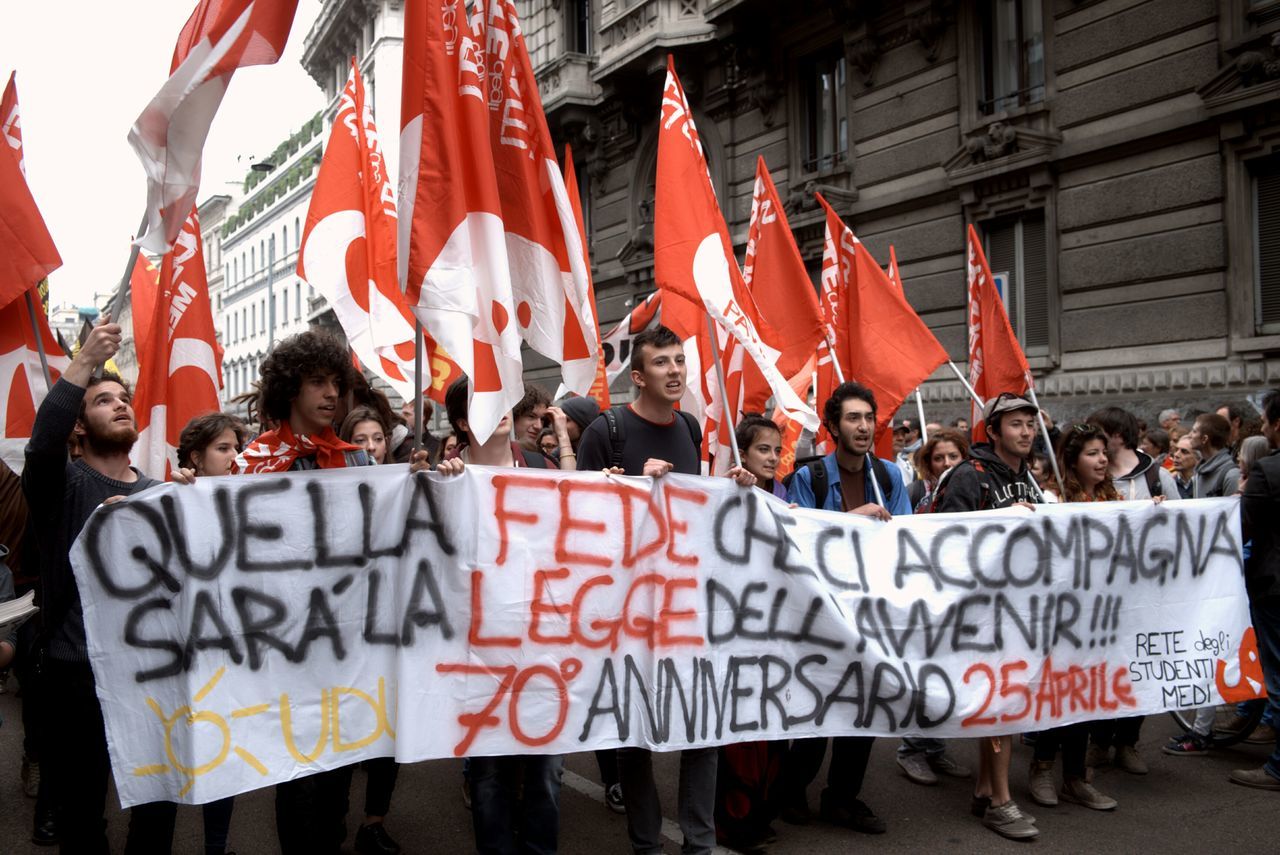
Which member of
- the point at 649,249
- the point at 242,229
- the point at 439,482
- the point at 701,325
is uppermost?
the point at 242,229

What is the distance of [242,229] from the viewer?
6575 cm

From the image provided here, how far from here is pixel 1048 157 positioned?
41.5 ft

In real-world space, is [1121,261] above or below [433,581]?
above

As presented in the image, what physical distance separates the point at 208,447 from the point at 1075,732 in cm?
402

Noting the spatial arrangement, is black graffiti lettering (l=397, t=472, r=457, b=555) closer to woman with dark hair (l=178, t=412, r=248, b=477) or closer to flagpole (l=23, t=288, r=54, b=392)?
woman with dark hair (l=178, t=412, r=248, b=477)

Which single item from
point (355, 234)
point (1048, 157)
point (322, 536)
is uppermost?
point (1048, 157)

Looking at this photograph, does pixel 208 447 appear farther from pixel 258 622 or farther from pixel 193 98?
pixel 193 98

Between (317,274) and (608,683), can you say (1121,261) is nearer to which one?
(317,274)

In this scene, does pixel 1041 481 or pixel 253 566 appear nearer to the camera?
pixel 253 566

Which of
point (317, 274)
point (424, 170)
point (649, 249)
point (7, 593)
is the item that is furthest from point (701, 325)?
point (649, 249)

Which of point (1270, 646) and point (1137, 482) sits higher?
point (1137, 482)

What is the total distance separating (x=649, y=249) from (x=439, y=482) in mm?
17482

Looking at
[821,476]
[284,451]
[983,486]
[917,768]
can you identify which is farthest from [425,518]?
[917,768]

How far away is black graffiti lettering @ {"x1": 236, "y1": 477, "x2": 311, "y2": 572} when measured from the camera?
144 inches
